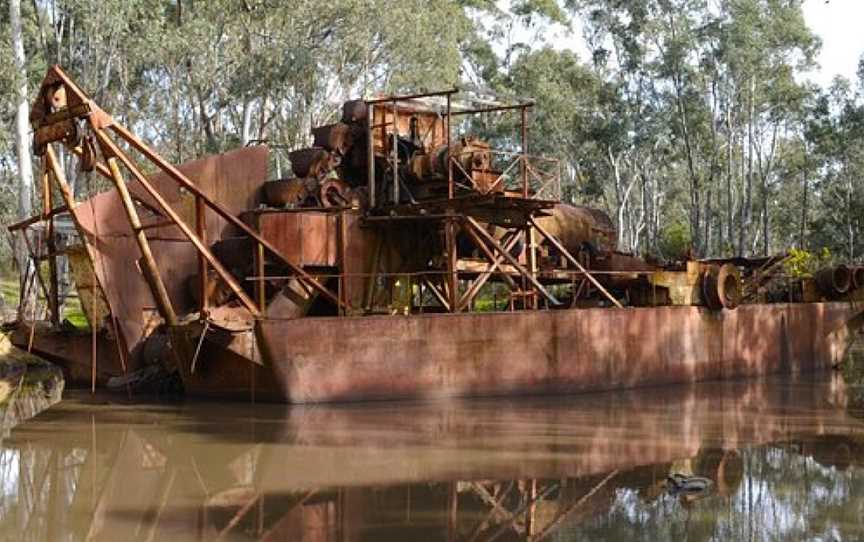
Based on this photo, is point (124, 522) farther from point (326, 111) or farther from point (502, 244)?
point (326, 111)

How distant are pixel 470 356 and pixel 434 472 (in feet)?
18.3

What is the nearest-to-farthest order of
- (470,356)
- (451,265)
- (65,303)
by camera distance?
(470,356)
(451,265)
(65,303)

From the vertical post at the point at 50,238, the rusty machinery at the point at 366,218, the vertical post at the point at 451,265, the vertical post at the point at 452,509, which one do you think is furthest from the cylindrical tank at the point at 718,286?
the vertical post at the point at 50,238

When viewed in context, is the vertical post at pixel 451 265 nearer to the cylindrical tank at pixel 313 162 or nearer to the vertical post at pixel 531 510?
the cylindrical tank at pixel 313 162

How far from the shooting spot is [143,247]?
15.0 meters

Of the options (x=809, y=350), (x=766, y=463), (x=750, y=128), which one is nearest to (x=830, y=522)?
(x=766, y=463)

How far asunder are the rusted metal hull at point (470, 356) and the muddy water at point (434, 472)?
379 mm

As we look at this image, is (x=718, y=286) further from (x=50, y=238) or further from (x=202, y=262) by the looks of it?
(x=50, y=238)

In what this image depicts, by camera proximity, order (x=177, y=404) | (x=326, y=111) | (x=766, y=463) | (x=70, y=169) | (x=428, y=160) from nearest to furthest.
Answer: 1. (x=766, y=463)
2. (x=177, y=404)
3. (x=428, y=160)
4. (x=70, y=169)
5. (x=326, y=111)

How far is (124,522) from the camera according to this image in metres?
8.61

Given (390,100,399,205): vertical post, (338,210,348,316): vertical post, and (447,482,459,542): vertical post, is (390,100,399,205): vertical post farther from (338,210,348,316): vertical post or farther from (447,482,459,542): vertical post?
(447,482,459,542): vertical post

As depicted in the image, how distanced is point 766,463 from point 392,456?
13.0 feet

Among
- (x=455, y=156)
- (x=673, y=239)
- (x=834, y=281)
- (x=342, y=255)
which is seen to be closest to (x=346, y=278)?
(x=342, y=255)

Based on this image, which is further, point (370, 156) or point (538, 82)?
point (538, 82)
